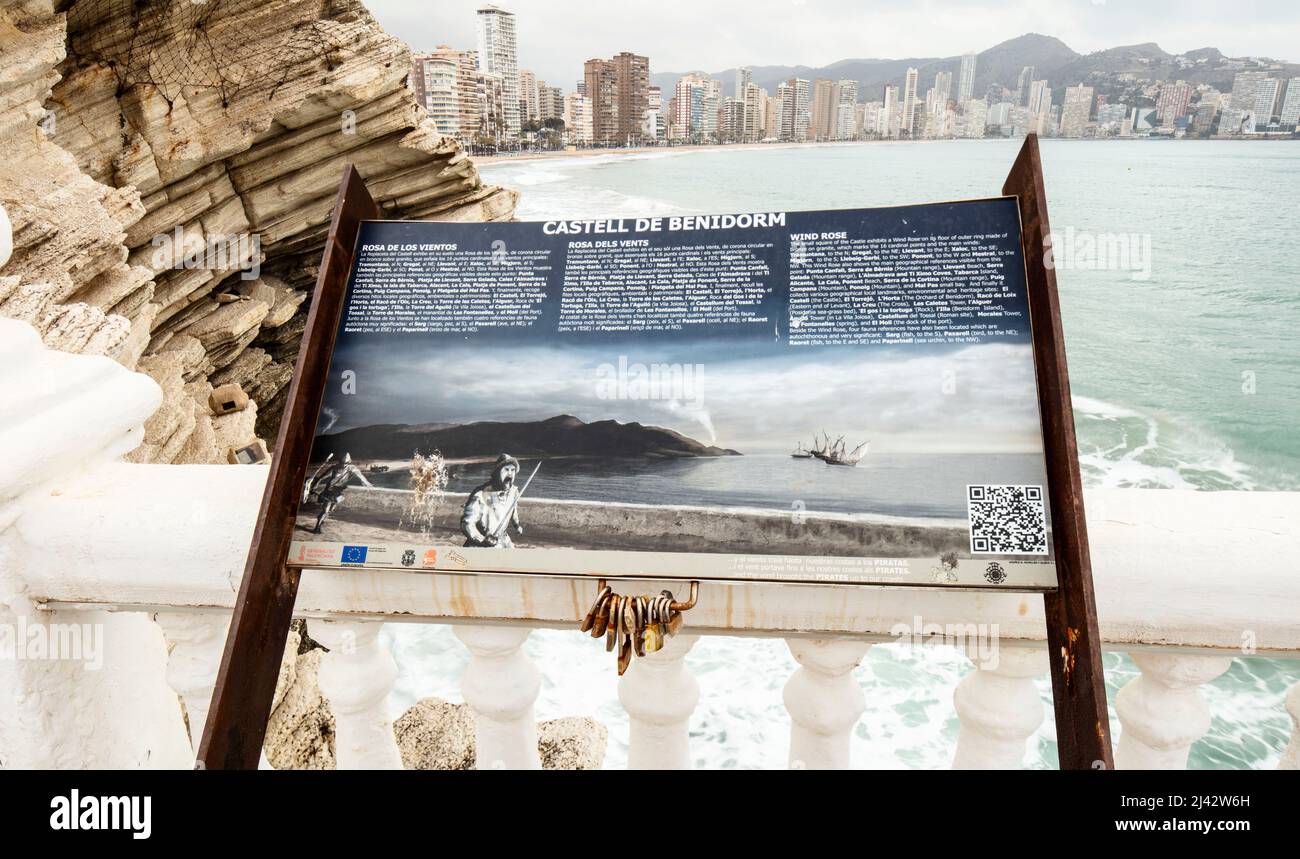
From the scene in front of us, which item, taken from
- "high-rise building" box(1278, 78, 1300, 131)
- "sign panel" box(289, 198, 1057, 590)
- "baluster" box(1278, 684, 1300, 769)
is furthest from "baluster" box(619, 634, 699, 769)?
"high-rise building" box(1278, 78, 1300, 131)

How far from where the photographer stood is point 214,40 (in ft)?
27.2

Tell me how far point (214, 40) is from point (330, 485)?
931 cm

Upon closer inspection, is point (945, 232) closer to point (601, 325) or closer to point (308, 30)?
point (601, 325)

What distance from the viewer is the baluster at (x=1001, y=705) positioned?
1305 millimetres

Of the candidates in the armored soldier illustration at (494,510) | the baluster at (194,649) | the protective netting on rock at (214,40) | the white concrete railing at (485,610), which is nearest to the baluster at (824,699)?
the white concrete railing at (485,610)

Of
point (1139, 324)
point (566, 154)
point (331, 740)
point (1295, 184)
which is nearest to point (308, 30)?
point (331, 740)

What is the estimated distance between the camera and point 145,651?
1.64 metres

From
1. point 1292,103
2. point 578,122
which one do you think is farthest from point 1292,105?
point 578,122

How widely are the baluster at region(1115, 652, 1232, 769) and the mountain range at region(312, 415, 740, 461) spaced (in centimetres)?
83

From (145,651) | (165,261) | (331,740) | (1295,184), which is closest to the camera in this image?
(145,651)

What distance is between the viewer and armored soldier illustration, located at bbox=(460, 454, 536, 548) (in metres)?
1.18

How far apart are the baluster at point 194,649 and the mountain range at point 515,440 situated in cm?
48

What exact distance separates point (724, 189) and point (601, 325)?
44278 mm

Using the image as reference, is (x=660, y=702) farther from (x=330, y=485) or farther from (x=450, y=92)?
(x=450, y=92)
